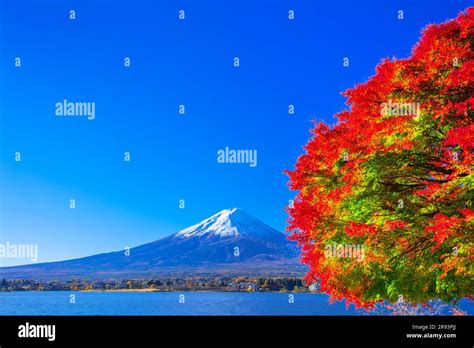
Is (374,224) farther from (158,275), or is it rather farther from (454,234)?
(158,275)

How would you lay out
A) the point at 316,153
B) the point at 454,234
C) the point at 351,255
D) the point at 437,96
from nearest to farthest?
1. the point at 454,234
2. the point at 437,96
3. the point at 351,255
4. the point at 316,153

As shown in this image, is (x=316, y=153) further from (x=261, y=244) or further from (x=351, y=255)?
(x=261, y=244)

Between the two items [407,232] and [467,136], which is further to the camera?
[407,232]

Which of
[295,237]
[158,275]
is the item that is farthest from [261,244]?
[295,237]

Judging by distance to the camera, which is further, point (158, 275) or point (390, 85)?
point (158, 275)

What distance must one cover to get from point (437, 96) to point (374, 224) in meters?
3.78

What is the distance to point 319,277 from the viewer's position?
1877 centimetres

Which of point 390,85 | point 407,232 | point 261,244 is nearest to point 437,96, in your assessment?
point 390,85

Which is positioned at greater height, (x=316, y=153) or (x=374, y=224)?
(x=316, y=153)

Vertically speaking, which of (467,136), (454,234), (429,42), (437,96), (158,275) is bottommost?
(158,275)

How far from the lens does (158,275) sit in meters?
185

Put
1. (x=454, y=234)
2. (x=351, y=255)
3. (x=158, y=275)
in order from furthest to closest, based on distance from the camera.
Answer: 1. (x=158, y=275)
2. (x=351, y=255)
3. (x=454, y=234)
